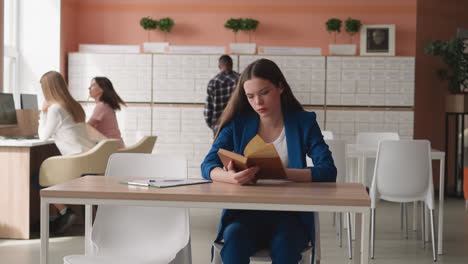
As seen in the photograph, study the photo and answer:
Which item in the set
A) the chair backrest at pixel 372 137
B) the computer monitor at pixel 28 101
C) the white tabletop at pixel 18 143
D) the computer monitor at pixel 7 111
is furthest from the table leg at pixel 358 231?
the computer monitor at pixel 28 101

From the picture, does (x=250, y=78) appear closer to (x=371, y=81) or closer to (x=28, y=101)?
(x=28, y=101)

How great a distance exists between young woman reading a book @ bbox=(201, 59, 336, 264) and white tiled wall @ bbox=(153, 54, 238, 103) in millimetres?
5155

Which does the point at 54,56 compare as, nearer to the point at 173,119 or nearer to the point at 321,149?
the point at 173,119

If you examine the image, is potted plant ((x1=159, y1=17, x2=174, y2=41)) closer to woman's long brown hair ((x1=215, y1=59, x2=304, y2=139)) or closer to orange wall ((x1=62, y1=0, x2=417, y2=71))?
orange wall ((x1=62, y1=0, x2=417, y2=71))

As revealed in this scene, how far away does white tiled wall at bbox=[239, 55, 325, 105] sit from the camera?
8281mm

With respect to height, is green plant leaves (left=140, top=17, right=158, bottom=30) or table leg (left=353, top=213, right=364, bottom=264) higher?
green plant leaves (left=140, top=17, right=158, bottom=30)

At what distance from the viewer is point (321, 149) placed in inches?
120

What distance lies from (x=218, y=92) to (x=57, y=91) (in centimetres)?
234

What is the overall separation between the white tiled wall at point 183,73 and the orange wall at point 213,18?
0.52 meters

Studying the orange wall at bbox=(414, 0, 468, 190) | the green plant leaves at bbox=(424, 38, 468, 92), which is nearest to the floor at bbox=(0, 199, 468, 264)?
the green plant leaves at bbox=(424, 38, 468, 92)

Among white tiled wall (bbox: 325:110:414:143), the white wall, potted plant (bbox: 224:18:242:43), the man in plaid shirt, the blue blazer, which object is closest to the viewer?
the blue blazer

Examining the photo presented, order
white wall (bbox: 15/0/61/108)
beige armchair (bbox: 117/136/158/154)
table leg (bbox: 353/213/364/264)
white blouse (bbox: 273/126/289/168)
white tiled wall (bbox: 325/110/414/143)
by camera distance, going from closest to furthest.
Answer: table leg (bbox: 353/213/364/264) → white blouse (bbox: 273/126/289/168) → beige armchair (bbox: 117/136/158/154) → white wall (bbox: 15/0/61/108) → white tiled wall (bbox: 325/110/414/143)

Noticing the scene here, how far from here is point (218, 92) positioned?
7539 mm

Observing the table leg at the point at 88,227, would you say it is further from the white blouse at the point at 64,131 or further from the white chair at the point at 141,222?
the white blouse at the point at 64,131
